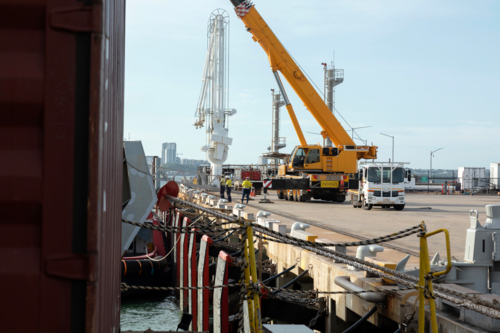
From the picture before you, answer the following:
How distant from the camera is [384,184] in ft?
65.1

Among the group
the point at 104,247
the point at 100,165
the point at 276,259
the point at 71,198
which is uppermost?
the point at 100,165

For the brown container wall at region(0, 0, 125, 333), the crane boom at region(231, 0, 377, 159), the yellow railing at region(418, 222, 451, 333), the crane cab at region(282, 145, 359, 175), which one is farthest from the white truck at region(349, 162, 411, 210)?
the brown container wall at region(0, 0, 125, 333)

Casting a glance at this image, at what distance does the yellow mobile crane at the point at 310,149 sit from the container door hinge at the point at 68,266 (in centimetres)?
2155

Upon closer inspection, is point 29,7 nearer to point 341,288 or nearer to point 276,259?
point 341,288

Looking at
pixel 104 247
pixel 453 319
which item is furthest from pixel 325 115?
pixel 104 247

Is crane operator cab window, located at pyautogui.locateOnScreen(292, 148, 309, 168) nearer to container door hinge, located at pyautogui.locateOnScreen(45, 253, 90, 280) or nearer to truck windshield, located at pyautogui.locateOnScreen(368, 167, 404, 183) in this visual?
truck windshield, located at pyautogui.locateOnScreen(368, 167, 404, 183)

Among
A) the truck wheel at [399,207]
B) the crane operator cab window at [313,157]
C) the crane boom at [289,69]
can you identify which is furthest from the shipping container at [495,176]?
the truck wheel at [399,207]

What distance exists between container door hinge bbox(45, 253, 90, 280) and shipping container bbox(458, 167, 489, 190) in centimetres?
4854

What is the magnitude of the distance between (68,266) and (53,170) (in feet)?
1.30

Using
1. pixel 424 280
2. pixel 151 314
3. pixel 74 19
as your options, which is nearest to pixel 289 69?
pixel 151 314

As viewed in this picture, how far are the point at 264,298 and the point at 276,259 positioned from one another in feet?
9.78

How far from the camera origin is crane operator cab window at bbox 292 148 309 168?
954 inches

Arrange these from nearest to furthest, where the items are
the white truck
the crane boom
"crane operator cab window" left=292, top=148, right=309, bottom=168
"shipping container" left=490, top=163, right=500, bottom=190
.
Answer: the white truck → the crane boom → "crane operator cab window" left=292, top=148, right=309, bottom=168 → "shipping container" left=490, top=163, right=500, bottom=190

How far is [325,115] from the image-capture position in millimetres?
23219
